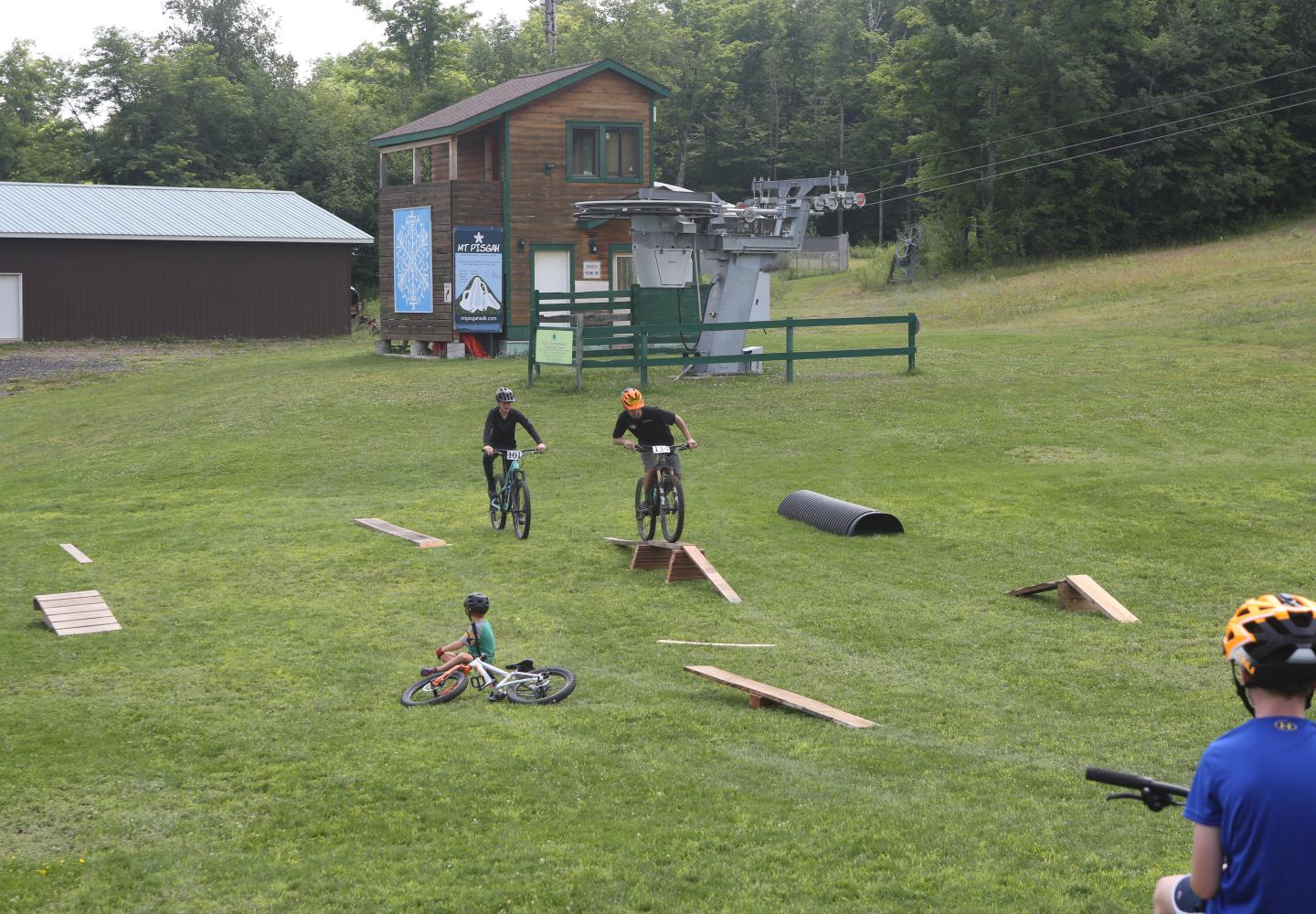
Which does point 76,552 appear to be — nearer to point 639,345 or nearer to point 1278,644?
point 639,345

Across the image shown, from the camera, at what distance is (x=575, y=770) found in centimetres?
873

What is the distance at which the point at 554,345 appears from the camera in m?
30.5

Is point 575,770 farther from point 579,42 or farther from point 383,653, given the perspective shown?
point 579,42

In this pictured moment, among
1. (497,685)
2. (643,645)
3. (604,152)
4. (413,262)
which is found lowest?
(643,645)

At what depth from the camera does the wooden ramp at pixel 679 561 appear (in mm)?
14609

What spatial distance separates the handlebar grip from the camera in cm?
413

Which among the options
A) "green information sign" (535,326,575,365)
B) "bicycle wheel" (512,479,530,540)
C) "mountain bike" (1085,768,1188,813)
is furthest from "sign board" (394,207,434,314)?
"mountain bike" (1085,768,1188,813)

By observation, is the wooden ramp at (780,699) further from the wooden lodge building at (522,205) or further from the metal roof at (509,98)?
the metal roof at (509,98)

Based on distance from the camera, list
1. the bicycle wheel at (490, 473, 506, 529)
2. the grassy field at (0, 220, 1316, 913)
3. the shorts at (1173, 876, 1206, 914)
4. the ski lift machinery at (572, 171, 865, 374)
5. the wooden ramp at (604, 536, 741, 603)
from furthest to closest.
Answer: the ski lift machinery at (572, 171, 865, 374) → the bicycle wheel at (490, 473, 506, 529) → the wooden ramp at (604, 536, 741, 603) → the grassy field at (0, 220, 1316, 913) → the shorts at (1173, 876, 1206, 914)

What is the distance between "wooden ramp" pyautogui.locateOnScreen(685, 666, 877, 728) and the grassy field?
0.41 ft

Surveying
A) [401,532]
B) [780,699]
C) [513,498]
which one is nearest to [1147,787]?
[780,699]

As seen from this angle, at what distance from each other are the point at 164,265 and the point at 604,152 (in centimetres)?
2011

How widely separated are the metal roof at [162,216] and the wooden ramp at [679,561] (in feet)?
125

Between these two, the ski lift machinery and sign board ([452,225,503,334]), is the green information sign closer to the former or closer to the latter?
the ski lift machinery
